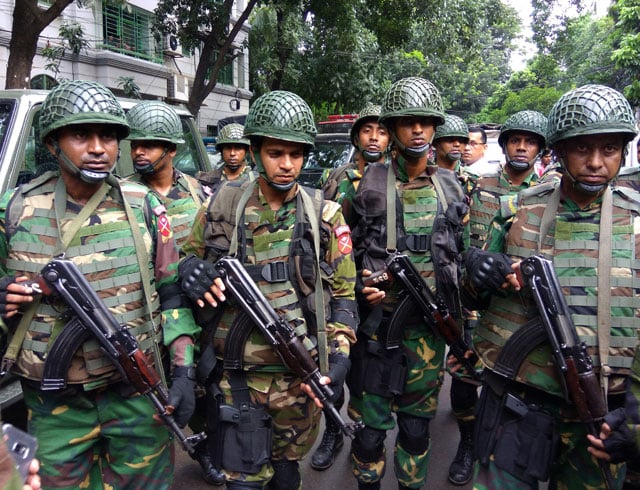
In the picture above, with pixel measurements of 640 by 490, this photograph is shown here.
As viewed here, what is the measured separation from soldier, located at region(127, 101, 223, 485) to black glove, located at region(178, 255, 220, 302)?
4.32 ft

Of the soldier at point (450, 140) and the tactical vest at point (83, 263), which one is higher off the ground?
the soldier at point (450, 140)

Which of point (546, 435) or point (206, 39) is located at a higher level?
point (206, 39)

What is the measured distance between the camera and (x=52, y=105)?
2.30 metres

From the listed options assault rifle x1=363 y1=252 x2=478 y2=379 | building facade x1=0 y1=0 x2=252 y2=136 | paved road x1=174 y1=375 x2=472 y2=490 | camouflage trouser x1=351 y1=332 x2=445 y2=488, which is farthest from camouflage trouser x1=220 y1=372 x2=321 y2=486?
building facade x1=0 y1=0 x2=252 y2=136

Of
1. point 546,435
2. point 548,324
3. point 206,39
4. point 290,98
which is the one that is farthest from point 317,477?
point 206,39

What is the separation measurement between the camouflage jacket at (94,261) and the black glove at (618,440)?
173 cm

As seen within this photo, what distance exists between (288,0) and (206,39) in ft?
5.81

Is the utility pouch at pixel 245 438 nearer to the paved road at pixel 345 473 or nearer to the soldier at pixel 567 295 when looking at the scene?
the soldier at pixel 567 295

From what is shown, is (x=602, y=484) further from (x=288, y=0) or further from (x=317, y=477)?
(x=288, y=0)

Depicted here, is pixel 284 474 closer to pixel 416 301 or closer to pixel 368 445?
pixel 368 445

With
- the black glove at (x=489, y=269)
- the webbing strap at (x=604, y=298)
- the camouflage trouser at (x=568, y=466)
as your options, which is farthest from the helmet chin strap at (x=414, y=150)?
the camouflage trouser at (x=568, y=466)

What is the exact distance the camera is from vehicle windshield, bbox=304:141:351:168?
856 cm

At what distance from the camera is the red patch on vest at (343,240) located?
106 inches

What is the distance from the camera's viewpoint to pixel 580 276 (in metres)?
2.37
